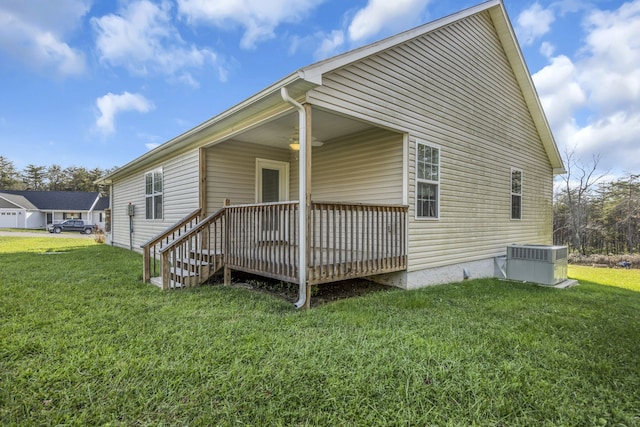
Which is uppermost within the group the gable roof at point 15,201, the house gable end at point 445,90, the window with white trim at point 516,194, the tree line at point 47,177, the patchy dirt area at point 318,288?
the tree line at point 47,177

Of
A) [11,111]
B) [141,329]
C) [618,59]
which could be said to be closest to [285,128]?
[141,329]

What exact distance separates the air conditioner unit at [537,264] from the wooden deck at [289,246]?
3794 mm

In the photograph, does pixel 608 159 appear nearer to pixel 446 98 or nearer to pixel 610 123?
pixel 610 123

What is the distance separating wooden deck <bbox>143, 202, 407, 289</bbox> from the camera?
443 cm

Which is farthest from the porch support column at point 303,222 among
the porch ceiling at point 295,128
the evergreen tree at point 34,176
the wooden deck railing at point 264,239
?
the evergreen tree at point 34,176

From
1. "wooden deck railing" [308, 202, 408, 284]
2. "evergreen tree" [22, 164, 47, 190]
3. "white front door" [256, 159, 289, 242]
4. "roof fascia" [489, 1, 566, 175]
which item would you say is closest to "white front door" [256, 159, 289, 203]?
"white front door" [256, 159, 289, 242]

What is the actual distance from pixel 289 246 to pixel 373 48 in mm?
3366

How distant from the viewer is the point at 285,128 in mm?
6074

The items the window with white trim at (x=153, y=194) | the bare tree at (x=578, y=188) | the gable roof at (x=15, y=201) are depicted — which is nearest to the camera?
the window with white trim at (x=153, y=194)

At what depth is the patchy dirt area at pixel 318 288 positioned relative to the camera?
4.98m

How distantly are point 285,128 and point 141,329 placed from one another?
4210 mm

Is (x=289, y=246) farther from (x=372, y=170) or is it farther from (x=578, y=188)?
(x=578, y=188)

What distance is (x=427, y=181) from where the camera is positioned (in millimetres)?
6070

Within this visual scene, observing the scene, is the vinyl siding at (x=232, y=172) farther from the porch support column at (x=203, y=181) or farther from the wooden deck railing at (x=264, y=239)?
the wooden deck railing at (x=264, y=239)
